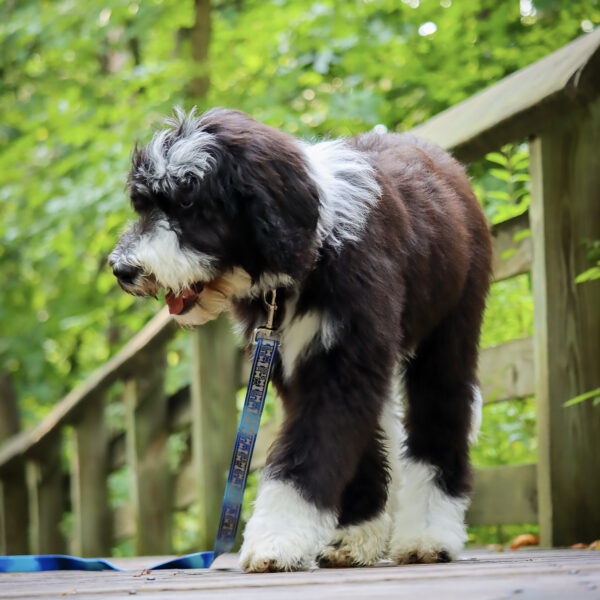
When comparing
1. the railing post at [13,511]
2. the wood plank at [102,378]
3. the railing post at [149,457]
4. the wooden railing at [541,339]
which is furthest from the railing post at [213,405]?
the railing post at [13,511]

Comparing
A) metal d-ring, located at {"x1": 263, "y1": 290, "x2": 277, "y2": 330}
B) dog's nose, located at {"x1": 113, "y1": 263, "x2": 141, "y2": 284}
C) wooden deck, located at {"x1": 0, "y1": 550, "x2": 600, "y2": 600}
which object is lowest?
wooden deck, located at {"x1": 0, "y1": 550, "x2": 600, "y2": 600}

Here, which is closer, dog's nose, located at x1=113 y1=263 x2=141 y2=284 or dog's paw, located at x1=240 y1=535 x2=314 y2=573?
dog's paw, located at x1=240 y1=535 x2=314 y2=573

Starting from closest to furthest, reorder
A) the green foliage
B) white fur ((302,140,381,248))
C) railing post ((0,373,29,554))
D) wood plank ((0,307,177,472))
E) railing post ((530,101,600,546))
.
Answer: white fur ((302,140,381,248)), railing post ((530,101,600,546)), wood plank ((0,307,177,472)), the green foliage, railing post ((0,373,29,554))

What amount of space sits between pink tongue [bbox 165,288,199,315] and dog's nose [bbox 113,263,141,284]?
0.17 metres

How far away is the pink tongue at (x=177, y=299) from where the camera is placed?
2.81 metres

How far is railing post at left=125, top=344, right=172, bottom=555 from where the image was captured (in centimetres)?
547

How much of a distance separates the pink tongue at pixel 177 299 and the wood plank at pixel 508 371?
1497mm

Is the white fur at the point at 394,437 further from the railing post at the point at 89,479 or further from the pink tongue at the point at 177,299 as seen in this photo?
the railing post at the point at 89,479

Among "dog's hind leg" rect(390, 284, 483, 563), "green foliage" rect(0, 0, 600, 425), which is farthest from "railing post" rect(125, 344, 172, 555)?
"dog's hind leg" rect(390, 284, 483, 563)

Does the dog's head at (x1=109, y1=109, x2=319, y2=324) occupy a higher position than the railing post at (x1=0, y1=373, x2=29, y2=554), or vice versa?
the dog's head at (x1=109, y1=109, x2=319, y2=324)

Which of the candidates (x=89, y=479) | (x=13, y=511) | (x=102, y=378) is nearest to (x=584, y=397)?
(x=102, y=378)

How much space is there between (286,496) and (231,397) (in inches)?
90.3

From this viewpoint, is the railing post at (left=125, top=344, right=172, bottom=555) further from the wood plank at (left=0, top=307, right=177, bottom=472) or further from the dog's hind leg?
the dog's hind leg

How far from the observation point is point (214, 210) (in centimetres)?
271
